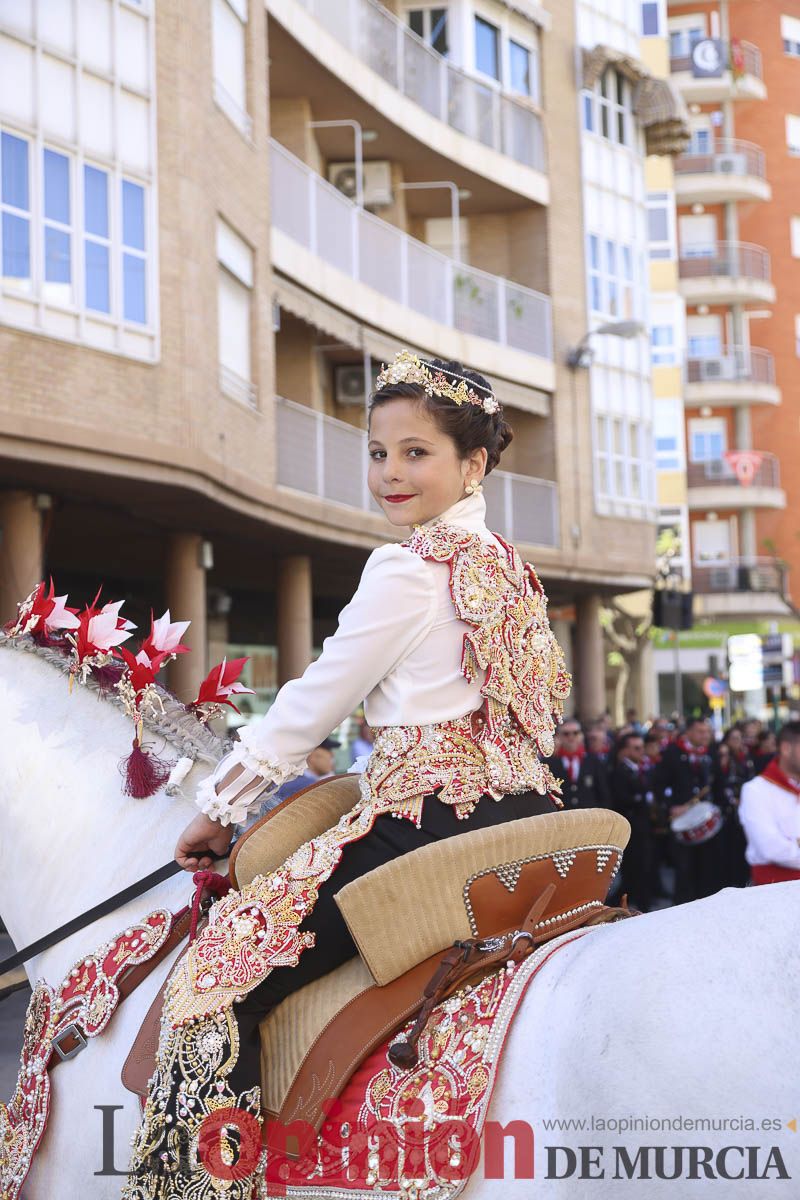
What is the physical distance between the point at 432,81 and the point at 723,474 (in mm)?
33321

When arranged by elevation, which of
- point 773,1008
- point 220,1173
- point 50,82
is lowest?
point 220,1173

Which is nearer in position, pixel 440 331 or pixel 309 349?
pixel 309 349

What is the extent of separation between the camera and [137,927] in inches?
141

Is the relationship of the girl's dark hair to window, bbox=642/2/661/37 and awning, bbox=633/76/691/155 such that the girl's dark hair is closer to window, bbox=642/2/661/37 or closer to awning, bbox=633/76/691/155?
awning, bbox=633/76/691/155

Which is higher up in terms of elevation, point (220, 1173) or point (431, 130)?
point (431, 130)

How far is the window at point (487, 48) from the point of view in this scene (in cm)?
2802

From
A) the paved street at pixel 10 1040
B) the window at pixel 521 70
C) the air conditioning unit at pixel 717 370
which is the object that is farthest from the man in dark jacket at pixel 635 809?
the air conditioning unit at pixel 717 370

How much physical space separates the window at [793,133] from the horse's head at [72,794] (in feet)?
199

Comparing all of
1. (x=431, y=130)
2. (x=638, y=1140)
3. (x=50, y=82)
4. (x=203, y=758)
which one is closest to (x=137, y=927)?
(x=203, y=758)

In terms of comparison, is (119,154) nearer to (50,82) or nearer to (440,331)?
(50,82)

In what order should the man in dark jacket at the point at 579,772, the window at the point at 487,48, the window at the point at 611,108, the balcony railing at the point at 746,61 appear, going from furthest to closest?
the balcony railing at the point at 746,61, the window at the point at 611,108, the window at the point at 487,48, the man in dark jacket at the point at 579,772

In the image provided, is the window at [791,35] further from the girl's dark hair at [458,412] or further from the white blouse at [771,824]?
the girl's dark hair at [458,412]

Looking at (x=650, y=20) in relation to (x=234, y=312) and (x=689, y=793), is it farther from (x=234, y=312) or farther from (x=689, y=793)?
(x=689, y=793)

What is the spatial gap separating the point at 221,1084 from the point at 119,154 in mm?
13727
